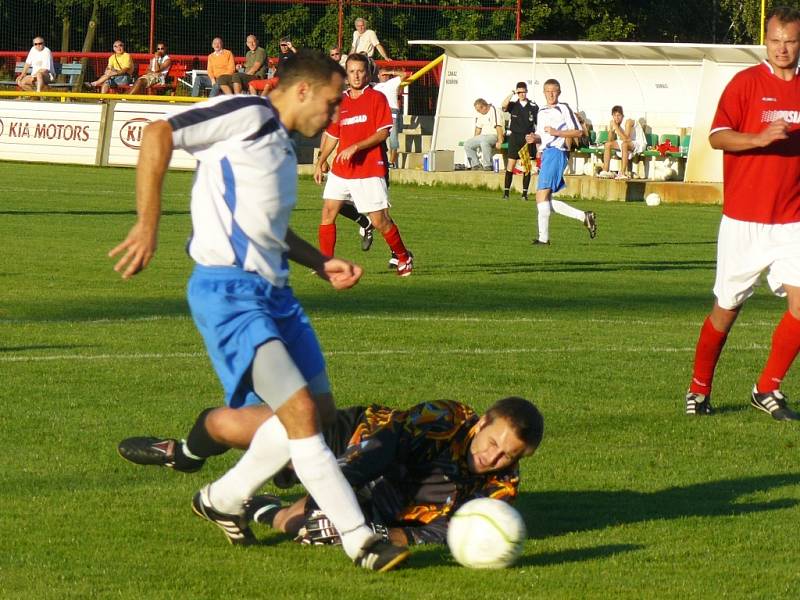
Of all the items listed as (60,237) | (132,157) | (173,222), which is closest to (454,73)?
(132,157)

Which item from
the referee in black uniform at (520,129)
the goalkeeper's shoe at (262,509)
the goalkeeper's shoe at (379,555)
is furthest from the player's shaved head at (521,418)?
the referee in black uniform at (520,129)

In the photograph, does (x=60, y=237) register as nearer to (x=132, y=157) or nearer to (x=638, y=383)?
(x=638, y=383)

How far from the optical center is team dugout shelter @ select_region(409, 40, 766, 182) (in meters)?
32.6

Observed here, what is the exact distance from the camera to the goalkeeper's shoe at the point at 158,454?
19.2 feet

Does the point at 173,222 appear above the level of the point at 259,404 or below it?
below

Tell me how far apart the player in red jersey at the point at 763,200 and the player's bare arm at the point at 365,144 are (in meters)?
6.15

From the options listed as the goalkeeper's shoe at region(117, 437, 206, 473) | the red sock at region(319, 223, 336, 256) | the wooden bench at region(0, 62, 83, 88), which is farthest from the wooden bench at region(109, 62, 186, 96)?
the goalkeeper's shoe at region(117, 437, 206, 473)

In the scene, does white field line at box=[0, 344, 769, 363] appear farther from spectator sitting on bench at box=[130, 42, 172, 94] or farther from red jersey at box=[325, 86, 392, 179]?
spectator sitting on bench at box=[130, 42, 172, 94]

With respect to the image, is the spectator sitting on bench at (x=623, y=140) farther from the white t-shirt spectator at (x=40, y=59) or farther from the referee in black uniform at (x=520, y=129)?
the white t-shirt spectator at (x=40, y=59)

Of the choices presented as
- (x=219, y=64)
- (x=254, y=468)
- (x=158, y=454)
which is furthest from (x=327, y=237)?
(x=219, y=64)

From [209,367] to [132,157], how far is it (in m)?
22.6

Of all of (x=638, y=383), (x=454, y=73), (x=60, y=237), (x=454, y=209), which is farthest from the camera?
(x=454, y=73)

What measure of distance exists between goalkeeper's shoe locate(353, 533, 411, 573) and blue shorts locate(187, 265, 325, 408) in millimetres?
664

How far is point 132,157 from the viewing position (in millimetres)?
31109
